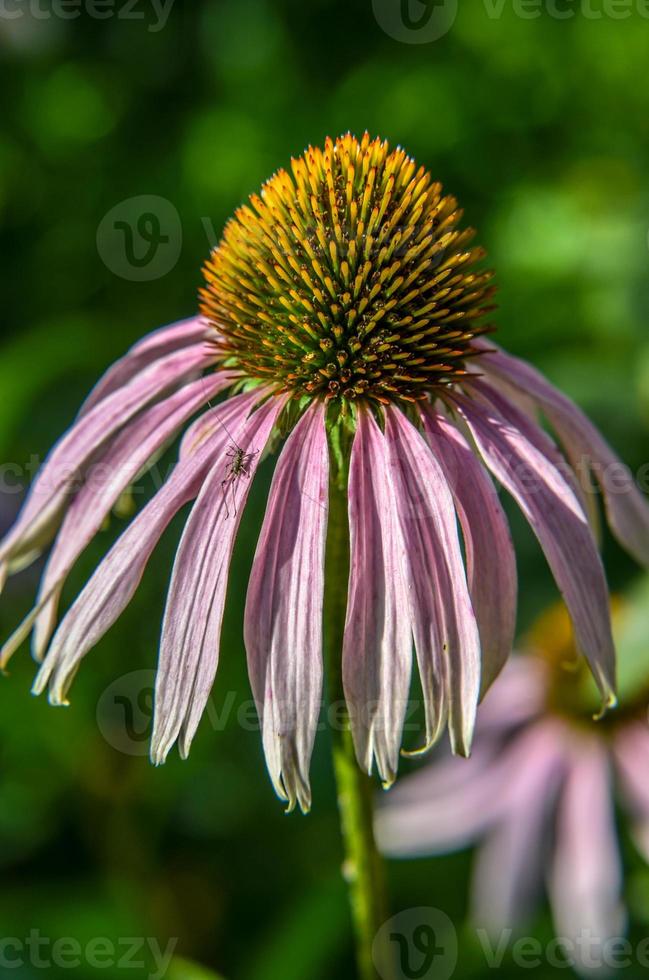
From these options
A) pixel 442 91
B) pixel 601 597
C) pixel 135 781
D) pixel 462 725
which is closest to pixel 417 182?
pixel 601 597

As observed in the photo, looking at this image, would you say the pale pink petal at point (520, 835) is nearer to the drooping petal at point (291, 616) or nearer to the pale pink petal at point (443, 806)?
the pale pink petal at point (443, 806)

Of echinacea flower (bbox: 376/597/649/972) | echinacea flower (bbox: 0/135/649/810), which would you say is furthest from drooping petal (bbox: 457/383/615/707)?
echinacea flower (bbox: 376/597/649/972)

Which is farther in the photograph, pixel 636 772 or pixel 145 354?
pixel 636 772

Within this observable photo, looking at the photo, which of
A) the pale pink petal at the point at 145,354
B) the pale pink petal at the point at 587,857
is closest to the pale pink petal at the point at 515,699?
the pale pink petal at the point at 587,857

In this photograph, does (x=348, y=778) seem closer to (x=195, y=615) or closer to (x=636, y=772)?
(x=195, y=615)

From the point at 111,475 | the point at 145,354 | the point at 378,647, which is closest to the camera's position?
the point at 378,647

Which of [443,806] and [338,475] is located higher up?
[338,475]

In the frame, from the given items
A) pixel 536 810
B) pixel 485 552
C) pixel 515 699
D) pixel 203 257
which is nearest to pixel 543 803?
pixel 536 810
